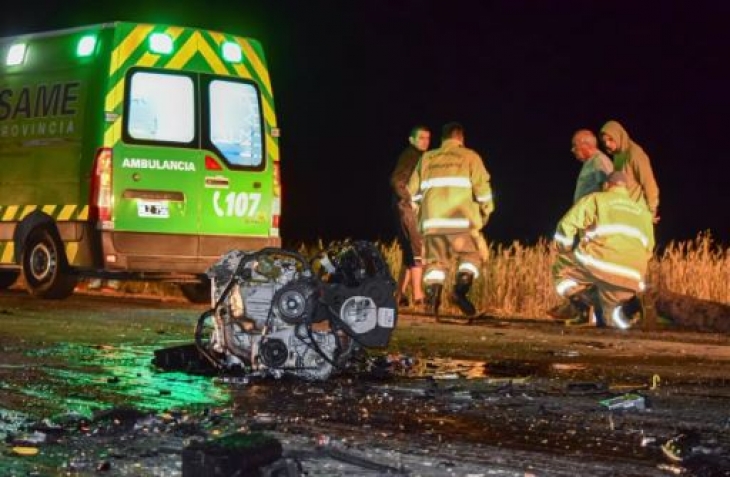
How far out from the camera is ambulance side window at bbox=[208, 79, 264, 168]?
13422 mm

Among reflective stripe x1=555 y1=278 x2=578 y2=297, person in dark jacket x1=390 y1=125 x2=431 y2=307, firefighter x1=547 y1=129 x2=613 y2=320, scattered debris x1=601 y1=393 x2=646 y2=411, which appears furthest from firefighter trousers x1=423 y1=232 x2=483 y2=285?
scattered debris x1=601 y1=393 x2=646 y2=411

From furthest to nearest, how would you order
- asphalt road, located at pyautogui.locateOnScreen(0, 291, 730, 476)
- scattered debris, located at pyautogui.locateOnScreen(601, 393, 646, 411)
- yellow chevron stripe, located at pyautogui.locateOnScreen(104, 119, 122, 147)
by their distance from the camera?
1. yellow chevron stripe, located at pyautogui.locateOnScreen(104, 119, 122, 147)
2. scattered debris, located at pyautogui.locateOnScreen(601, 393, 646, 411)
3. asphalt road, located at pyautogui.locateOnScreen(0, 291, 730, 476)

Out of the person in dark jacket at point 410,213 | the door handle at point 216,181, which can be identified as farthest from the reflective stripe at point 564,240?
the door handle at point 216,181

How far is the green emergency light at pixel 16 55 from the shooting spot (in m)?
14.3

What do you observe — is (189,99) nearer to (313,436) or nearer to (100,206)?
(100,206)

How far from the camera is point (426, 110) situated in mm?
58438

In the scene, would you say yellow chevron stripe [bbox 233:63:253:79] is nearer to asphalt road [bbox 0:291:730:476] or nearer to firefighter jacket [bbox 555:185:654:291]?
firefighter jacket [bbox 555:185:654:291]

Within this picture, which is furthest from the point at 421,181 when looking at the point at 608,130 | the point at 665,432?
the point at 665,432

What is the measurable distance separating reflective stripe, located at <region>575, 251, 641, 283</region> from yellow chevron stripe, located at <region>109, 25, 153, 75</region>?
4412 mm

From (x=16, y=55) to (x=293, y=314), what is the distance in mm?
7637

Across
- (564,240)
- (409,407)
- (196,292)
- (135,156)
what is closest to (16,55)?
(135,156)

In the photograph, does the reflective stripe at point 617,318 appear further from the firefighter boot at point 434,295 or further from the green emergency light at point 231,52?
the green emergency light at point 231,52

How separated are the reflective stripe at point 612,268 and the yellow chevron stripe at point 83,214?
14.6 ft

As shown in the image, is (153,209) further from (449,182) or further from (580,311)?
(580,311)
